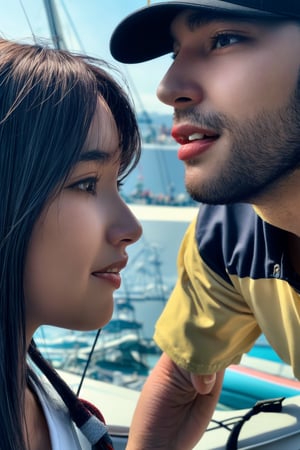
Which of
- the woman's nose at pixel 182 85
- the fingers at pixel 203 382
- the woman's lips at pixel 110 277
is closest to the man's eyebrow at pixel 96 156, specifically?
the woman's lips at pixel 110 277

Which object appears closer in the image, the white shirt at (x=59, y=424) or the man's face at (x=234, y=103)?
the white shirt at (x=59, y=424)

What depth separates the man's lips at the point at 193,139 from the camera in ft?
3.35

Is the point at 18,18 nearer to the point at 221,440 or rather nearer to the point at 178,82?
the point at 178,82

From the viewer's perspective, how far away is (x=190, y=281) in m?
1.35

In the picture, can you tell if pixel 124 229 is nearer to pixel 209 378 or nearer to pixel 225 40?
pixel 225 40

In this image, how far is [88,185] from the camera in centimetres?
76

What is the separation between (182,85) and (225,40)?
3.8 inches

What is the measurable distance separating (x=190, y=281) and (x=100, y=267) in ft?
2.01

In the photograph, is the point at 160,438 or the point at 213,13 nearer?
the point at 213,13

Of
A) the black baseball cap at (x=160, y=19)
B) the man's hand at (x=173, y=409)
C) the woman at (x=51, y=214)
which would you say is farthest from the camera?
the man's hand at (x=173, y=409)

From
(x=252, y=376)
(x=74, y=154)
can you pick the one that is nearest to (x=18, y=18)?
(x=74, y=154)

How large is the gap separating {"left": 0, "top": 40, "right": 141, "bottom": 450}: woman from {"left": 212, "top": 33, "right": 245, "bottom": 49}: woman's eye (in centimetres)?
27

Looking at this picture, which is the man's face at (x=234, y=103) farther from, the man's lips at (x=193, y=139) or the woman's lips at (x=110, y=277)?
the woman's lips at (x=110, y=277)

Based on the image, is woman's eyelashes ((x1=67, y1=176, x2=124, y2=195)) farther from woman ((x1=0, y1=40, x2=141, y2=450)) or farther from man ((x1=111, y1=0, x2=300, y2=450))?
man ((x1=111, y1=0, x2=300, y2=450))
